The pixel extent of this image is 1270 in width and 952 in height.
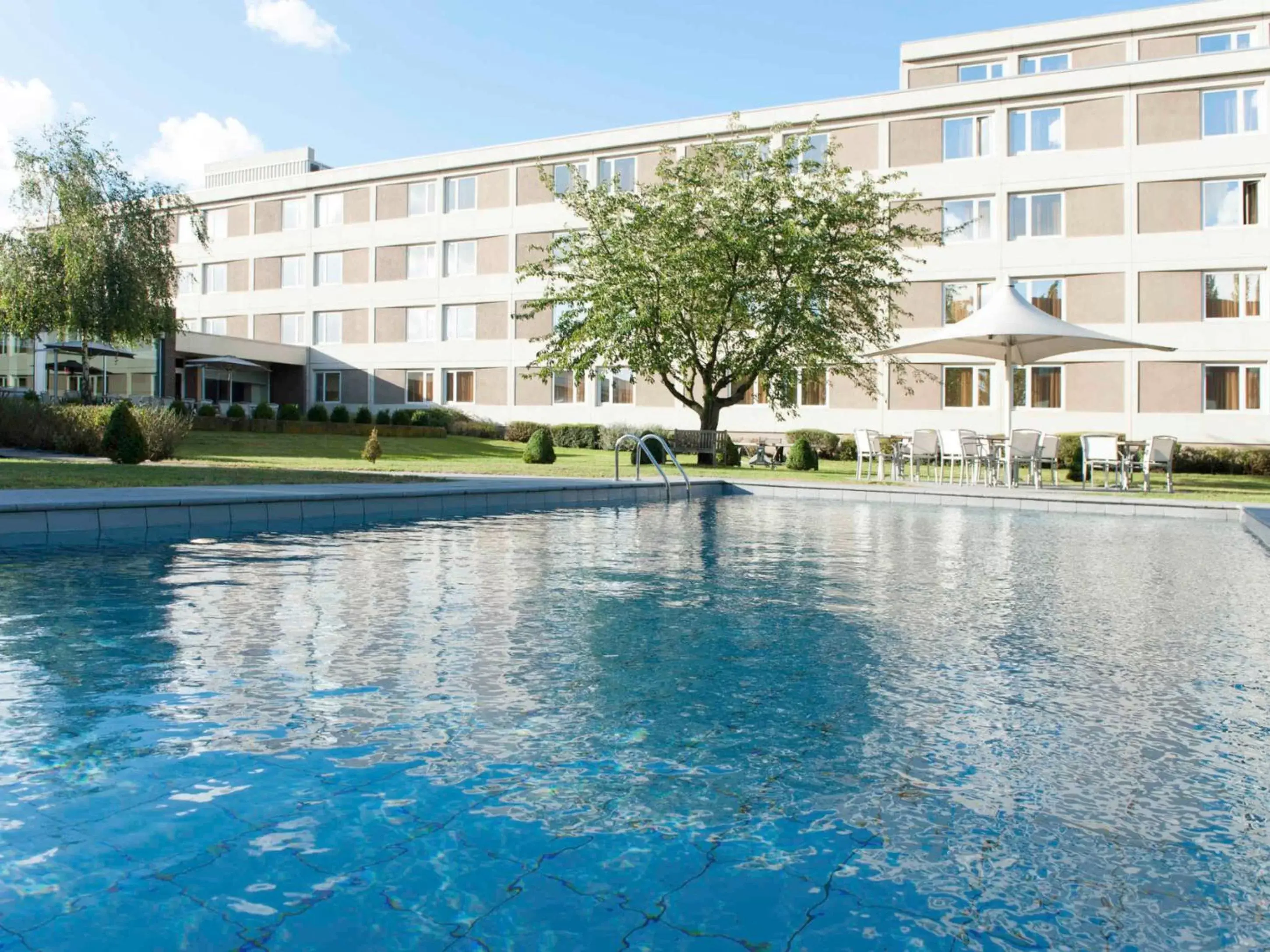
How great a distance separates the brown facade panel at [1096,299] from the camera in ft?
97.1

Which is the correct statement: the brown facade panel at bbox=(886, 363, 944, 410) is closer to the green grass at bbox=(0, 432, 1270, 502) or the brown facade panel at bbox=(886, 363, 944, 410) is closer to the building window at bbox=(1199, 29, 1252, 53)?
the green grass at bbox=(0, 432, 1270, 502)

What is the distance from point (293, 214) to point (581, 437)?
1804 centimetres

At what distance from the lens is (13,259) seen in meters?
26.5

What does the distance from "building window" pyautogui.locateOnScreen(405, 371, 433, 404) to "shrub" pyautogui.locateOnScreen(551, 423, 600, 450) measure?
8054 millimetres

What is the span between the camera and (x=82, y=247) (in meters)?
25.8

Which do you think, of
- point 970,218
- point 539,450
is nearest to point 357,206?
point 539,450

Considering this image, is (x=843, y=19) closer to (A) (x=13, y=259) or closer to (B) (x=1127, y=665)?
(A) (x=13, y=259)

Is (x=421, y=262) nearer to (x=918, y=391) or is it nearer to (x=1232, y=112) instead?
(x=918, y=391)

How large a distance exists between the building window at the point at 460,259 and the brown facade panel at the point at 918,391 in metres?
16.5

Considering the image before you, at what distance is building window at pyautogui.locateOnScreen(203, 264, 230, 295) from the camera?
4434 cm

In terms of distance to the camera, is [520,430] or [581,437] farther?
[520,430]

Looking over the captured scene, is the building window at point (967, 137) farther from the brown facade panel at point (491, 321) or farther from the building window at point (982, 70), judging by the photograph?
the brown facade panel at point (491, 321)

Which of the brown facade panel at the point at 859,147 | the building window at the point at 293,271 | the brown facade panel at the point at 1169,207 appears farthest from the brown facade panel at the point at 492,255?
the brown facade panel at the point at 1169,207

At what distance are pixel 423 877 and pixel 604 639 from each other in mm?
2809
